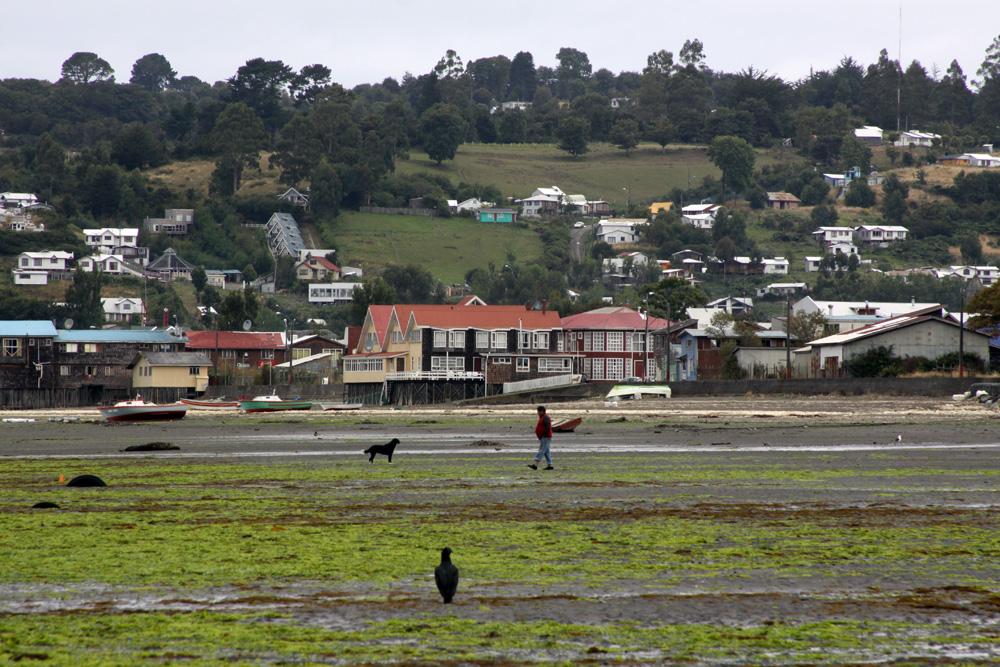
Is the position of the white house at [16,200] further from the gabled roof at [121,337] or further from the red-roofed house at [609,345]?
the red-roofed house at [609,345]

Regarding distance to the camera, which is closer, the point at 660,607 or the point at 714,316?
the point at 660,607

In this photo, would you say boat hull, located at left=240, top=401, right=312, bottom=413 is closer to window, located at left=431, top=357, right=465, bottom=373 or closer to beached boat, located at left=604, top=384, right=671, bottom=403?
beached boat, located at left=604, top=384, right=671, bottom=403

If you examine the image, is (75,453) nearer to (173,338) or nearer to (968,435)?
(968,435)

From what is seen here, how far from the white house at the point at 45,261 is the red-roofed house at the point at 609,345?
263 ft

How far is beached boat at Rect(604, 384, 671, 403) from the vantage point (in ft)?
258

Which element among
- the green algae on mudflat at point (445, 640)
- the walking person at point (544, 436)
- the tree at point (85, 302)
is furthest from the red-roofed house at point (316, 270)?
the green algae on mudflat at point (445, 640)

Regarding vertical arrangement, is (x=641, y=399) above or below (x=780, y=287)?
below

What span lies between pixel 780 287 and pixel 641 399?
107m

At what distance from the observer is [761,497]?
24.9 meters

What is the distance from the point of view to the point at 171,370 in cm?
10844

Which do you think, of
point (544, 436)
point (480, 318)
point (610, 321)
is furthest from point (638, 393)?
point (544, 436)

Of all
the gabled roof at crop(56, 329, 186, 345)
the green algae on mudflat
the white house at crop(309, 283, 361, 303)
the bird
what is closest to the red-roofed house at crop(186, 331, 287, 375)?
the gabled roof at crop(56, 329, 186, 345)

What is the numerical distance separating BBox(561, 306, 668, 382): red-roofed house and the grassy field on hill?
68947 mm

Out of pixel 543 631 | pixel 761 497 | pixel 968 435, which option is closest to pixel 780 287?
pixel 968 435
